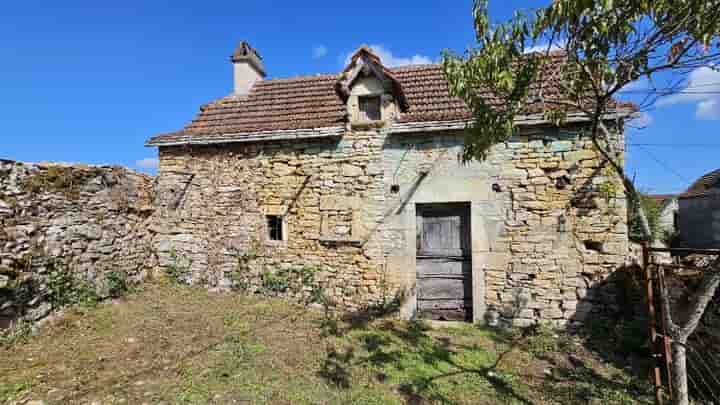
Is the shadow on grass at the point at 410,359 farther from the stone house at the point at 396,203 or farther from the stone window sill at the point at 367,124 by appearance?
the stone window sill at the point at 367,124

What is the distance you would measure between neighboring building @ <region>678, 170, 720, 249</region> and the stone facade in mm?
6269

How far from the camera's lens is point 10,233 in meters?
4.73

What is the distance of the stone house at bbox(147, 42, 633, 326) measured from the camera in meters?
5.37

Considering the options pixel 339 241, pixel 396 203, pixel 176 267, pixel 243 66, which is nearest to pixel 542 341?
pixel 396 203

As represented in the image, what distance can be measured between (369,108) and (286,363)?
4.97 metres

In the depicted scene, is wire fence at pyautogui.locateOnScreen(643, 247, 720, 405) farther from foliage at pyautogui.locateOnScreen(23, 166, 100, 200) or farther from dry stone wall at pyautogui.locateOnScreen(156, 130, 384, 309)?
foliage at pyautogui.locateOnScreen(23, 166, 100, 200)

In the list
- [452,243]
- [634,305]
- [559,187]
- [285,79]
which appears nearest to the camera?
[634,305]

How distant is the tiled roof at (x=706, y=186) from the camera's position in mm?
8895

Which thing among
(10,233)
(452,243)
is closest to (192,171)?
(10,233)

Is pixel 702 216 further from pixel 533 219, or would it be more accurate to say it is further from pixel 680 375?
pixel 680 375

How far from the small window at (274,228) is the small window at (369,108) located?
295 centimetres

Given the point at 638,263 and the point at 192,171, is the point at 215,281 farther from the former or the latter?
the point at 638,263

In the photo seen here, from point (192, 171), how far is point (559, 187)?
7.73 m

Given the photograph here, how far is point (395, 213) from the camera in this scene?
6.10m
